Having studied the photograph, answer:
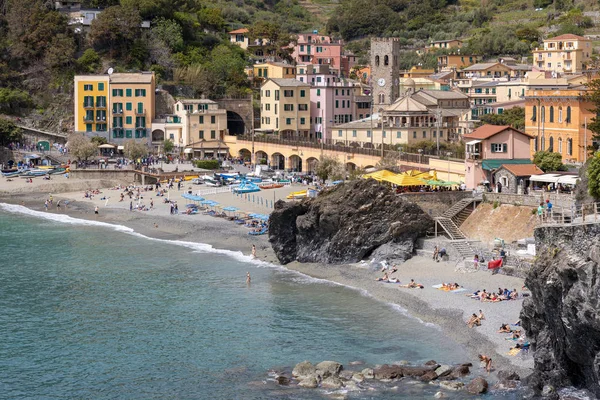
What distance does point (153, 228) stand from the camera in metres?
70.5

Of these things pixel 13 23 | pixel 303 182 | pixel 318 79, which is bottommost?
pixel 303 182

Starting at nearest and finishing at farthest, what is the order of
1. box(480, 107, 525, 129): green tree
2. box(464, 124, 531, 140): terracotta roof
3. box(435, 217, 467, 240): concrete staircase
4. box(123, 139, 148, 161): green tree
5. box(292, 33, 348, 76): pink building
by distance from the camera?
box(435, 217, 467, 240): concrete staircase < box(464, 124, 531, 140): terracotta roof < box(480, 107, 525, 129): green tree < box(123, 139, 148, 161): green tree < box(292, 33, 348, 76): pink building

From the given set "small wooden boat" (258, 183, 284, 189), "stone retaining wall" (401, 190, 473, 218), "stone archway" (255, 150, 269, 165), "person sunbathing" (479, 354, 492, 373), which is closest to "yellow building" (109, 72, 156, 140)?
"stone archway" (255, 150, 269, 165)

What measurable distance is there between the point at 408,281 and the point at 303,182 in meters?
32.2

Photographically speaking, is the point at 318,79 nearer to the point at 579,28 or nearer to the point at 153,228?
the point at 153,228

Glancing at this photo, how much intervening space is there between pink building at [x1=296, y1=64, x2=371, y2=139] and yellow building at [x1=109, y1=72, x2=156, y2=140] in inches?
629

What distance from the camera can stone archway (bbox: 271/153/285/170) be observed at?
306ft

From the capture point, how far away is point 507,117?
91438mm

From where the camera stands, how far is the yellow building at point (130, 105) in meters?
101

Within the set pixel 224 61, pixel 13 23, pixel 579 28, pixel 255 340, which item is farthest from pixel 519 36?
pixel 255 340

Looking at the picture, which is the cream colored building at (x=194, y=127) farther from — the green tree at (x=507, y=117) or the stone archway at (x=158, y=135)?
the green tree at (x=507, y=117)

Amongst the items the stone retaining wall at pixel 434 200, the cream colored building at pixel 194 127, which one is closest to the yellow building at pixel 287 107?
the cream colored building at pixel 194 127

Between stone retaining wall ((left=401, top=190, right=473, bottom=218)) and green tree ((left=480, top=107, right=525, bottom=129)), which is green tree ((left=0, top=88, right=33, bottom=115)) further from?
stone retaining wall ((left=401, top=190, right=473, bottom=218))

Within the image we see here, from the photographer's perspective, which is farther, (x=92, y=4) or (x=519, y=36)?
(x=519, y=36)
